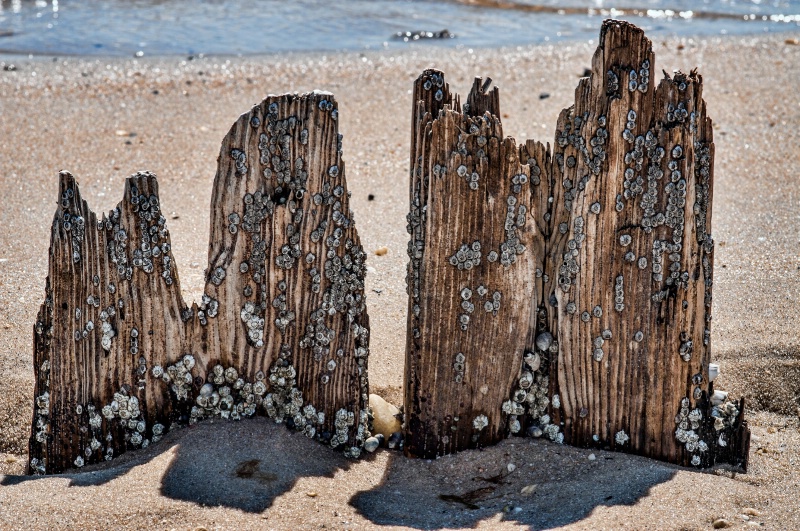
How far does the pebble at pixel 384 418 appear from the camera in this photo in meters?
4.18

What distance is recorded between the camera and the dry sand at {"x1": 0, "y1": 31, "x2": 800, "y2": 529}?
3492 mm

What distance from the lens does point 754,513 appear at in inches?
137

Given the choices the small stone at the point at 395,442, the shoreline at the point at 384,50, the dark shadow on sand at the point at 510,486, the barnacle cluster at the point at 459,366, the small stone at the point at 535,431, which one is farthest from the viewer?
the shoreline at the point at 384,50

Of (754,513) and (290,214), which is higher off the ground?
(290,214)

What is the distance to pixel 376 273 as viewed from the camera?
6148 mm

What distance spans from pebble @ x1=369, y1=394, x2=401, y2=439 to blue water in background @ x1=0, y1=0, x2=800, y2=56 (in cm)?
839

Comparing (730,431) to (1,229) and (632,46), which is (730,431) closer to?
(632,46)

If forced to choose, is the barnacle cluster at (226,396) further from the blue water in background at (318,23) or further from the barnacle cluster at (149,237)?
the blue water in background at (318,23)

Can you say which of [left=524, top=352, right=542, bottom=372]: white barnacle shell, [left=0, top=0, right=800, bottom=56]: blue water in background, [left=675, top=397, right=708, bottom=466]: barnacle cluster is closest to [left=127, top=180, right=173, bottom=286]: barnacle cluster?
[left=524, top=352, right=542, bottom=372]: white barnacle shell

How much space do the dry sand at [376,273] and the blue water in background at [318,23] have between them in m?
0.98

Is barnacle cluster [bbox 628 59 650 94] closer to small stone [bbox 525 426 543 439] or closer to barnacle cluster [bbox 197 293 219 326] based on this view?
small stone [bbox 525 426 543 439]

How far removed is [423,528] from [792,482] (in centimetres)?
151

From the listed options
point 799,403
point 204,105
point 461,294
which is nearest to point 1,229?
point 204,105

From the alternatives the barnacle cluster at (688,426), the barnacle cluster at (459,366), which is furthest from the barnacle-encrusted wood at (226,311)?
the barnacle cluster at (688,426)
